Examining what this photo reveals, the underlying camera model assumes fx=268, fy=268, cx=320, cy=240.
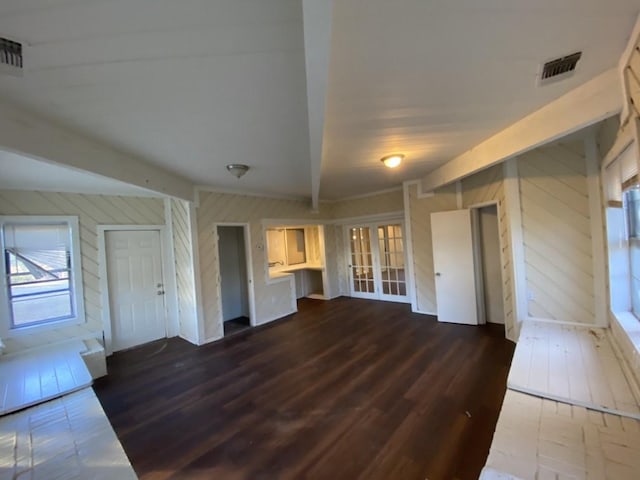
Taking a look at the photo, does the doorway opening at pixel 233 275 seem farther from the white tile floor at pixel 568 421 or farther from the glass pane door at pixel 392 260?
the white tile floor at pixel 568 421

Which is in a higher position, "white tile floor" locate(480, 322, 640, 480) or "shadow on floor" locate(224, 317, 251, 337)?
"white tile floor" locate(480, 322, 640, 480)

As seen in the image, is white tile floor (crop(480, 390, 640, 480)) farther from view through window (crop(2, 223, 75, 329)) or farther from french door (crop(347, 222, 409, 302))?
view through window (crop(2, 223, 75, 329))

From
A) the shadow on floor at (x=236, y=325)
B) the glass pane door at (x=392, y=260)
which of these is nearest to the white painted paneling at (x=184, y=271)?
the shadow on floor at (x=236, y=325)

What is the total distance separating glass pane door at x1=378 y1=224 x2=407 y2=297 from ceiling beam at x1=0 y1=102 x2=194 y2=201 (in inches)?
184

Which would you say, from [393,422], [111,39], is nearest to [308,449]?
[393,422]

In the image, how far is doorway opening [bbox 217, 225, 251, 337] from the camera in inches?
221

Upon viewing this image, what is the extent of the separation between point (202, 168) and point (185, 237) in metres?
1.51

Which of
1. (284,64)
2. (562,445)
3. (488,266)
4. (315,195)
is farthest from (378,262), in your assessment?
(284,64)

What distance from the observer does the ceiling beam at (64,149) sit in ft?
5.29

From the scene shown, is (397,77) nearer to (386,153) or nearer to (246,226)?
(386,153)

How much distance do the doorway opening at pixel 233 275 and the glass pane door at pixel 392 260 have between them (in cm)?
310

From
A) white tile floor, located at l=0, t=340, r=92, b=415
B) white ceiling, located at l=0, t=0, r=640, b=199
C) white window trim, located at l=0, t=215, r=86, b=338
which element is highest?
white ceiling, located at l=0, t=0, r=640, b=199

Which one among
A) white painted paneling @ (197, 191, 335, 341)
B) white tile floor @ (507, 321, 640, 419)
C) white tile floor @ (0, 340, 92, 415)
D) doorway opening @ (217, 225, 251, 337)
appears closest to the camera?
white tile floor @ (507, 321, 640, 419)

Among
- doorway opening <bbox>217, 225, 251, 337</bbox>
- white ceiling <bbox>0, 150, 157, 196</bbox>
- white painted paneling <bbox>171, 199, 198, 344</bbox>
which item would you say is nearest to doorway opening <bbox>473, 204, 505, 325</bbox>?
doorway opening <bbox>217, 225, 251, 337</bbox>
